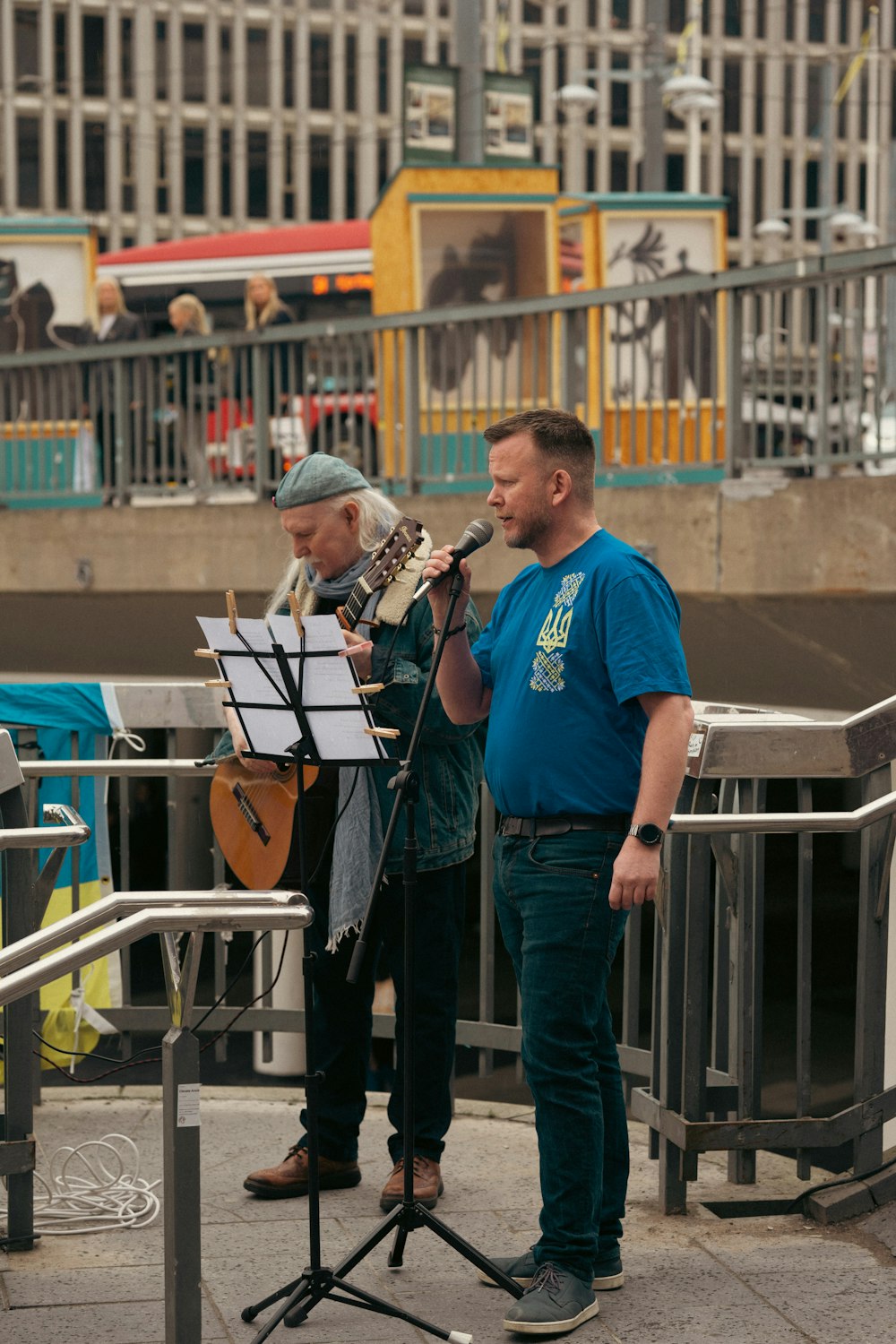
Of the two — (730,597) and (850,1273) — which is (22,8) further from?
(850,1273)

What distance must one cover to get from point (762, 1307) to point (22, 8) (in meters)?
70.1

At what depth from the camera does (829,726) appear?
4.30 m

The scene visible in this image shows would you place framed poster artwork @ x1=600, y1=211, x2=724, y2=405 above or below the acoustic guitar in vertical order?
above

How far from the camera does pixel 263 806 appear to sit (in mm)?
4422

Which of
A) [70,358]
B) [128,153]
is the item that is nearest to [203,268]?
[70,358]

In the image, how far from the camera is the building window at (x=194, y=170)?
69125 millimetres

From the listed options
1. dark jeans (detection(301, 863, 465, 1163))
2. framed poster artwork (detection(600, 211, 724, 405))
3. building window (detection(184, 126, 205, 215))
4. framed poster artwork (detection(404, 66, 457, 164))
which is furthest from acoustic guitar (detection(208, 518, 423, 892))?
building window (detection(184, 126, 205, 215))

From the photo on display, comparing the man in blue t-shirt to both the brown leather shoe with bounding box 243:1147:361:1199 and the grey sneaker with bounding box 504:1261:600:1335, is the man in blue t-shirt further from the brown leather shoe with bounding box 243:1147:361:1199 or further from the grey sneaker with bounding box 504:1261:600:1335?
the brown leather shoe with bounding box 243:1147:361:1199

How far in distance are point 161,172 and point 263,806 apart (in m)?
67.7

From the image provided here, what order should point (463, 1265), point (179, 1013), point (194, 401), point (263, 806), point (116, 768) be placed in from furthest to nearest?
1. point (194, 401)
2. point (116, 768)
3. point (263, 806)
4. point (463, 1265)
5. point (179, 1013)

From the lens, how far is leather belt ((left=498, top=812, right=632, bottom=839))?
3828 mm

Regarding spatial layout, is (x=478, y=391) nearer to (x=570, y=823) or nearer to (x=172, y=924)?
(x=570, y=823)

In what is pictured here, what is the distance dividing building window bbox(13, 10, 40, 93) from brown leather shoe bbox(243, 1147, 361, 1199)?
67658 mm

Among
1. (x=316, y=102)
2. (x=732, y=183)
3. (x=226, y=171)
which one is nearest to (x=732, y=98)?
(x=732, y=183)
